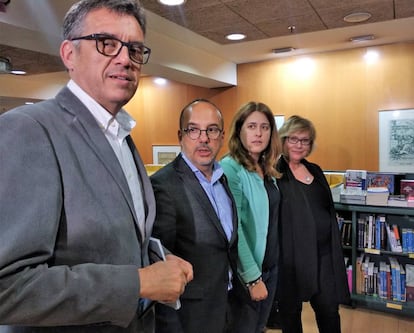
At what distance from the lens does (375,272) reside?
9.65ft

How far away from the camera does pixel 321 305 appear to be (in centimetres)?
221

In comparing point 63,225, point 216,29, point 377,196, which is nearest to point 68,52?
point 63,225

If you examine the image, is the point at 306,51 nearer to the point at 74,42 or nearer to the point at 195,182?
the point at 195,182

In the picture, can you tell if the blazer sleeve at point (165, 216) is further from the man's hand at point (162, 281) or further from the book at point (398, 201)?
the book at point (398, 201)

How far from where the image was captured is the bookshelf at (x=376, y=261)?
9.29ft

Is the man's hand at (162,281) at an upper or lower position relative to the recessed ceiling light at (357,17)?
lower

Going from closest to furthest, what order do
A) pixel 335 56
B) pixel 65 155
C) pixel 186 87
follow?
pixel 65 155, pixel 335 56, pixel 186 87

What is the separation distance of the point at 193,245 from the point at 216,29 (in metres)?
2.83

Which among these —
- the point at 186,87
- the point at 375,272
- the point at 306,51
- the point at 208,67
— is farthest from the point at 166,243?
the point at 186,87

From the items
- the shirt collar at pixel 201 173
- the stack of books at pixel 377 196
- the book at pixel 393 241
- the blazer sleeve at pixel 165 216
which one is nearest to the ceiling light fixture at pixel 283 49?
the stack of books at pixel 377 196

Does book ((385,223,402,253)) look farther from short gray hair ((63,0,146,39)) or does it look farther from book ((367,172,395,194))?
short gray hair ((63,0,146,39))

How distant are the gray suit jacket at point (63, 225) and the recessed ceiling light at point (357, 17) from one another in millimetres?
3255

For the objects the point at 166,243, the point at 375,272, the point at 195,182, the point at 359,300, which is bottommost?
the point at 359,300

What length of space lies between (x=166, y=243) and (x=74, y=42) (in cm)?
78
